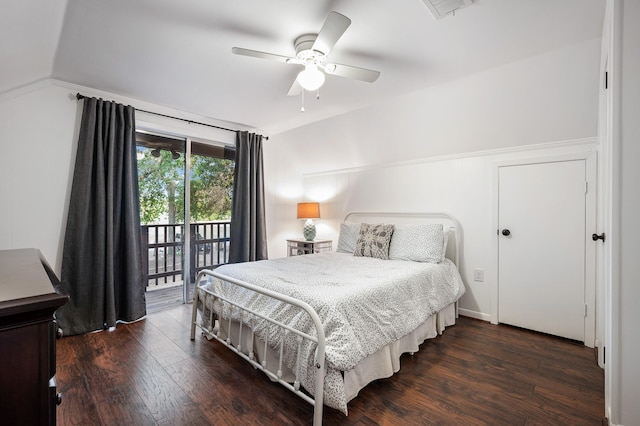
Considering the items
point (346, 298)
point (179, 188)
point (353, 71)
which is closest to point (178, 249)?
point (179, 188)

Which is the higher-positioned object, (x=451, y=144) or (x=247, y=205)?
(x=451, y=144)

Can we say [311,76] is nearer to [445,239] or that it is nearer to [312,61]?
[312,61]

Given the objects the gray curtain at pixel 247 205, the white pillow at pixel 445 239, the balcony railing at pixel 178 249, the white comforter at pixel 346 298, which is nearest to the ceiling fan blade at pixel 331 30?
the white comforter at pixel 346 298

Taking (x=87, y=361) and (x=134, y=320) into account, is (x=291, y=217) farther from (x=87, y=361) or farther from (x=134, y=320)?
(x=87, y=361)

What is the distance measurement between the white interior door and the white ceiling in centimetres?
113

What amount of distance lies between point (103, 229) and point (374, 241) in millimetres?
2750

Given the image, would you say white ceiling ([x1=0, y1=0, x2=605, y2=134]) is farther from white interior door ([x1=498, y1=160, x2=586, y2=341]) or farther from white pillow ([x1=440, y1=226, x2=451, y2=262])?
white pillow ([x1=440, y1=226, x2=451, y2=262])

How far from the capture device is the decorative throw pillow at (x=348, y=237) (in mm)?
3641

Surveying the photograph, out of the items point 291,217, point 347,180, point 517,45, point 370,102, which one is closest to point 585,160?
point 517,45

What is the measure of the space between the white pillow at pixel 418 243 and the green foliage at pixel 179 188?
2415 mm

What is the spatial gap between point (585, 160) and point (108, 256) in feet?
14.7

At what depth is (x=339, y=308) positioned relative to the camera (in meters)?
1.68

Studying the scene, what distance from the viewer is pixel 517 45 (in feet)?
6.88

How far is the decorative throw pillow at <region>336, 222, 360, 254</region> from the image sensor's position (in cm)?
364
